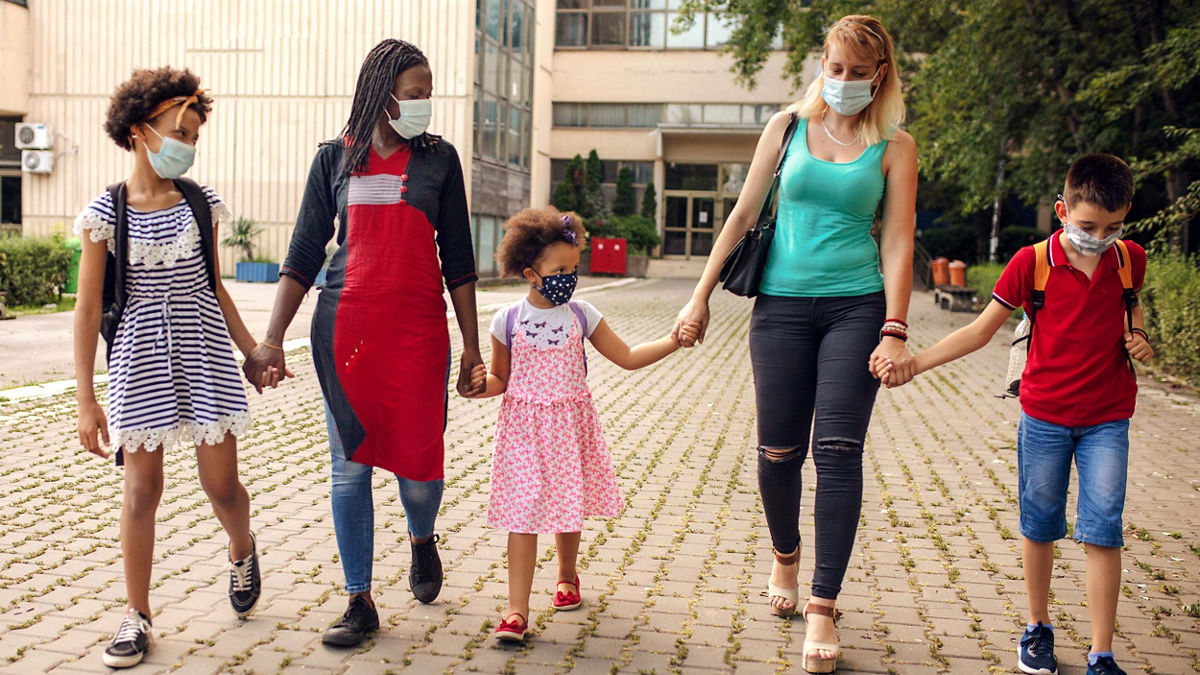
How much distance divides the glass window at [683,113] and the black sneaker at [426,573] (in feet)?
138

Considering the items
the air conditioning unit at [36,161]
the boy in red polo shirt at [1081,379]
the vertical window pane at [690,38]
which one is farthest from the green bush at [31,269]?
the vertical window pane at [690,38]

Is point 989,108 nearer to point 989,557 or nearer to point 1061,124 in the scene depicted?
point 1061,124

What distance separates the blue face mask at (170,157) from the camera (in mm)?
3746

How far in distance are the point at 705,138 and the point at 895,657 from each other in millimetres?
42357

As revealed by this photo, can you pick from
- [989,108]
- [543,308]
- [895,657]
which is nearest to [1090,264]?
[895,657]

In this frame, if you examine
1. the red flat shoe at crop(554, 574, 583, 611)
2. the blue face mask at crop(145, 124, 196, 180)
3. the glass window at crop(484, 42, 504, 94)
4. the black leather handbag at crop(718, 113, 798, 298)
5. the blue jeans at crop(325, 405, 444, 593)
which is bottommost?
the red flat shoe at crop(554, 574, 583, 611)

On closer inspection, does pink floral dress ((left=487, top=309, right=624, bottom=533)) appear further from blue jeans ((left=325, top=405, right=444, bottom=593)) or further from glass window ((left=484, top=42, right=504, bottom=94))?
glass window ((left=484, top=42, right=504, bottom=94))

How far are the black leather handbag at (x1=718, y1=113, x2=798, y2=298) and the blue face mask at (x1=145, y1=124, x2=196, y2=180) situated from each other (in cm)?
183

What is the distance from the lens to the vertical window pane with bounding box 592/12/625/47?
45.5 meters

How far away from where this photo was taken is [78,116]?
2881 cm

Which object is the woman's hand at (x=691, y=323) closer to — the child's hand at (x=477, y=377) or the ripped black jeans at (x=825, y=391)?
the ripped black jeans at (x=825, y=391)

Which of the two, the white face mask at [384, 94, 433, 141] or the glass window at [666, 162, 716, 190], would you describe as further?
the glass window at [666, 162, 716, 190]

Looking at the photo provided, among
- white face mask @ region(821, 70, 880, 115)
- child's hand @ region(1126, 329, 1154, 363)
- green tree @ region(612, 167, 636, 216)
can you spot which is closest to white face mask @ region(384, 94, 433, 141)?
white face mask @ region(821, 70, 880, 115)

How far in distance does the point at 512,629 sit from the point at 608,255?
3513 cm
